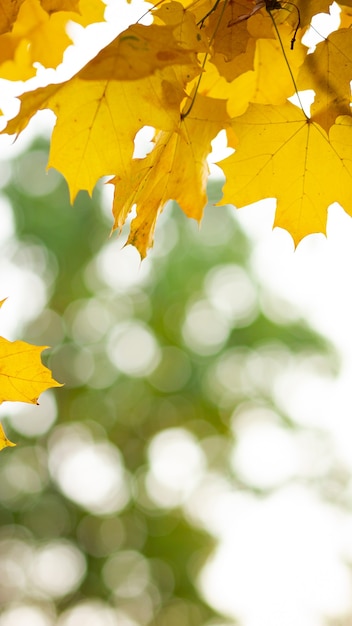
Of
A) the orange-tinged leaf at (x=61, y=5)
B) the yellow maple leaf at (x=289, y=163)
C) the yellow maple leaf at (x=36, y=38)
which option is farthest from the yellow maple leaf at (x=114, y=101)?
the yellow maple leaf at (x=36, y=38)

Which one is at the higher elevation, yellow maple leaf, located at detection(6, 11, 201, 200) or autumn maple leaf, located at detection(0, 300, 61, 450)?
yellow maple leaf, located at detection(6, 11, 201, 200)

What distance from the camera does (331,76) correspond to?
953mm

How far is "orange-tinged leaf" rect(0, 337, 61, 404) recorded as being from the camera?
1.02 metres

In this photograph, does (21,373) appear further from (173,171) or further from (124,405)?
(124,405)

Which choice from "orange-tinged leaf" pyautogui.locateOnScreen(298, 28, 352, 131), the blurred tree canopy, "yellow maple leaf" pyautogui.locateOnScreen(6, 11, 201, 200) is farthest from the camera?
the blurred tree canopy

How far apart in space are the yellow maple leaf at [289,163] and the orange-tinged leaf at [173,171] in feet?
0.13

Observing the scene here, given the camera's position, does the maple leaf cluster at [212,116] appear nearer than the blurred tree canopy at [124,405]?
Yes

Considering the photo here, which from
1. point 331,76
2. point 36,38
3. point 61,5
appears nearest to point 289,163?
point 331,76

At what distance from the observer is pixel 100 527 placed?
10.4m

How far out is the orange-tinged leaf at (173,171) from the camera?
3.07ft

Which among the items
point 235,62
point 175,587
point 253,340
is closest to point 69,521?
point 175,587

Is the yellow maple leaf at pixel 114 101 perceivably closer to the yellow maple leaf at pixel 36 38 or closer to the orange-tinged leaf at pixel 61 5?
the orange-tinged leaf at pixel 61 5

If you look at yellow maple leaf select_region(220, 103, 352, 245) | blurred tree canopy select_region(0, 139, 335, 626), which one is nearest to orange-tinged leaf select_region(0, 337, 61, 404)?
yellow maple leaf select_region(220, 103, 352, 245)

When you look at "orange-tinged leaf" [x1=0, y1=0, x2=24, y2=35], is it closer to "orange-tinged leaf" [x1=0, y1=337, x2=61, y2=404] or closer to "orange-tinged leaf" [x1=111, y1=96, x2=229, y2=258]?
"orange-tinged leaf" [x1=111, y1=96, x2=229, y2=258]
